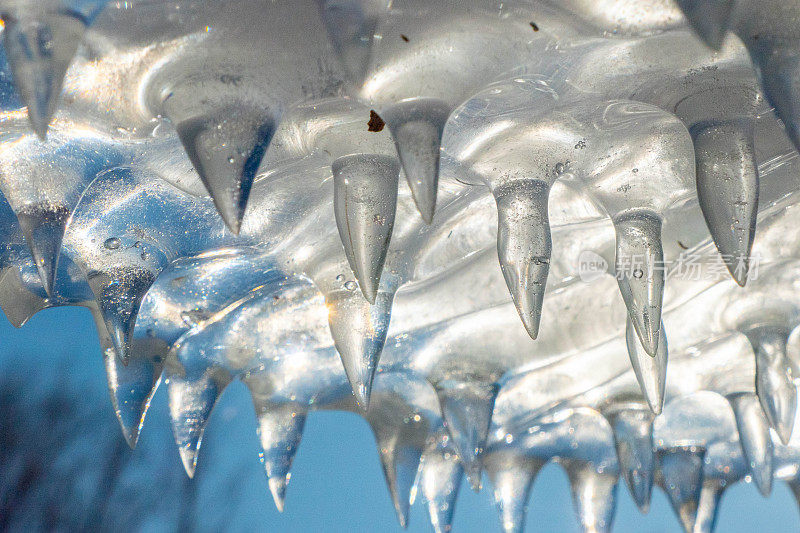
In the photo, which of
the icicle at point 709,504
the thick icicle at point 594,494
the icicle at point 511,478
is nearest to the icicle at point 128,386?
the icicle at point 511,478

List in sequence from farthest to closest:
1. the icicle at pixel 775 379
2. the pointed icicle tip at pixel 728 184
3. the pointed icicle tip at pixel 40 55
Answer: the icicle at pixel 775 379, the pointed icicle tip at pixel 728 184, the pointed icicle tip at pixel 40 55

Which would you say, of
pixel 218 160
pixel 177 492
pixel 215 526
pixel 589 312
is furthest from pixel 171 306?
pixel 215 526

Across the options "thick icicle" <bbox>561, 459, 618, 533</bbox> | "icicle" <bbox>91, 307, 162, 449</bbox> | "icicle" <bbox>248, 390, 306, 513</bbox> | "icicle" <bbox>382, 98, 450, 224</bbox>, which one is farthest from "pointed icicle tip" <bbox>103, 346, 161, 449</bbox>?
"thick icicle" <bbox>561, 459, 618, 533</bbox>

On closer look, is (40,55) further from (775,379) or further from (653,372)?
(775,379)

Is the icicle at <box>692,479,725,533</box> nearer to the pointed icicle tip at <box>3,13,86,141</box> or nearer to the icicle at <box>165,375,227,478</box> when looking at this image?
the icicle at <box>165,375,227,478</box>

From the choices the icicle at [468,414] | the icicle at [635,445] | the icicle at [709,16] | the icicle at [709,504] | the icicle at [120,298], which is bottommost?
the icicle at [709,504]

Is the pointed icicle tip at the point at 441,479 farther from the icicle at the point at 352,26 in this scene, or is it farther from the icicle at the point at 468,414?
the icicle at the point at 352,26

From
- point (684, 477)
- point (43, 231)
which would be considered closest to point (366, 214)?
point (43, 231)
